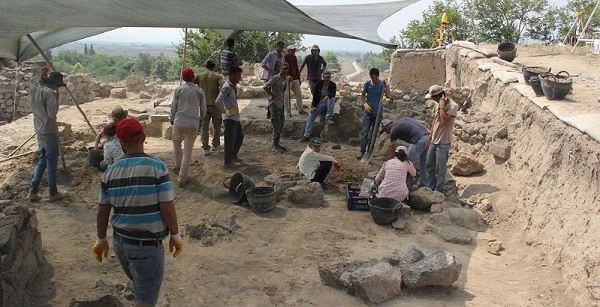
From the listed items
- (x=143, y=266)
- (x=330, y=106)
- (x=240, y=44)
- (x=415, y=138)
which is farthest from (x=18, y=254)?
(x=240, y=44)

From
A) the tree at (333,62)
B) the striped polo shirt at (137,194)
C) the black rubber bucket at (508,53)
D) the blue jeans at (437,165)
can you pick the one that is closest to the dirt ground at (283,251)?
the blue jeans at (437,165)

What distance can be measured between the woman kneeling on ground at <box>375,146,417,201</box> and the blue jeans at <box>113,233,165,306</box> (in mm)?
3386

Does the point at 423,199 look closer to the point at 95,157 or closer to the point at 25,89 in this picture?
the point at 95,157

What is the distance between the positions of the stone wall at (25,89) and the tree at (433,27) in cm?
1799

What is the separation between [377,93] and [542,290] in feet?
12.7

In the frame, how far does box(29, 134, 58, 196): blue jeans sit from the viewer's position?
19.0 feet

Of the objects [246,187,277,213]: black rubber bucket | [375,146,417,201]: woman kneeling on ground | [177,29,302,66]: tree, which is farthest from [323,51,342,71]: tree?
[246,187,277,213]: black rubber bucket

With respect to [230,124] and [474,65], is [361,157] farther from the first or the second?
[474,65]

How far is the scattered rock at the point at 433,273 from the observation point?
4020 millimetres

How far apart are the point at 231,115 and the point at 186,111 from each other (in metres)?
0.85

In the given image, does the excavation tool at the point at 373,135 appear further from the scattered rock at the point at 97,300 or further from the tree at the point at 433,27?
the tree at the point at 433,27

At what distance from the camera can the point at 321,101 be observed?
8.48 meters

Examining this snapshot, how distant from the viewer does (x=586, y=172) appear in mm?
4480

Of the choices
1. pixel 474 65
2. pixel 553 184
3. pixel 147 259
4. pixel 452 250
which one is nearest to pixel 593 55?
pixel 474 65
